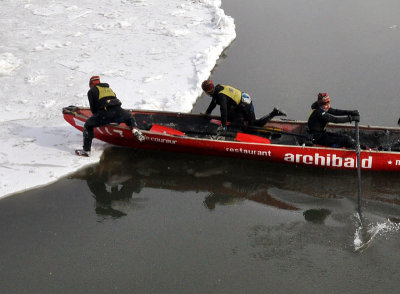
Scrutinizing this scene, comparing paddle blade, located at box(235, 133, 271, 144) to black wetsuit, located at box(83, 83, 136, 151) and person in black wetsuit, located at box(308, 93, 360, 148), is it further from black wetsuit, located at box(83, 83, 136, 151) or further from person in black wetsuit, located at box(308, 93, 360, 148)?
black wetsuit, located at box(83, 83, 136, 151)

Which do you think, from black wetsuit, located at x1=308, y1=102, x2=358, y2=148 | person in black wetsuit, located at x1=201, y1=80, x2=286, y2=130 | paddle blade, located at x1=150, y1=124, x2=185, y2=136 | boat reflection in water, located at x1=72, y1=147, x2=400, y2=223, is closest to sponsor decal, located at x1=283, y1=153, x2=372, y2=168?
boat reflection in water, located at x1=72, y1=147, x2=400, y2=223

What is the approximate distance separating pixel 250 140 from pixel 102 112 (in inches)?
120

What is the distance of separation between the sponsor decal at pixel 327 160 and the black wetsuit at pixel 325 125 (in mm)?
346

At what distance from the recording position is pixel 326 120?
8.76m

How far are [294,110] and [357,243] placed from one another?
5.08 meters

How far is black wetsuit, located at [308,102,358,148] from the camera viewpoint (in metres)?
8.66

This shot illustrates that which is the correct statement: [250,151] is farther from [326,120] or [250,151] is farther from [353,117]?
[353,117]

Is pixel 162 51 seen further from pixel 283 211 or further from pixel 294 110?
pixel 283 211

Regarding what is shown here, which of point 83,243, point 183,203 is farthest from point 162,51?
point 83,243

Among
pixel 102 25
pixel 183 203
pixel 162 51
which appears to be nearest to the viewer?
pixel 183 203

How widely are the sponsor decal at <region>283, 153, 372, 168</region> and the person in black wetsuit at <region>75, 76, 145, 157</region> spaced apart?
9.99ft

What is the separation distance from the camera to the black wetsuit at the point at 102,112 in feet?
30.1

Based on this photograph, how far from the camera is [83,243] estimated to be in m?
7.24

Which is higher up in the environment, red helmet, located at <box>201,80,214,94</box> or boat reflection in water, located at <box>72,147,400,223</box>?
red helmet, located at <box>201,80,214,94</box>
